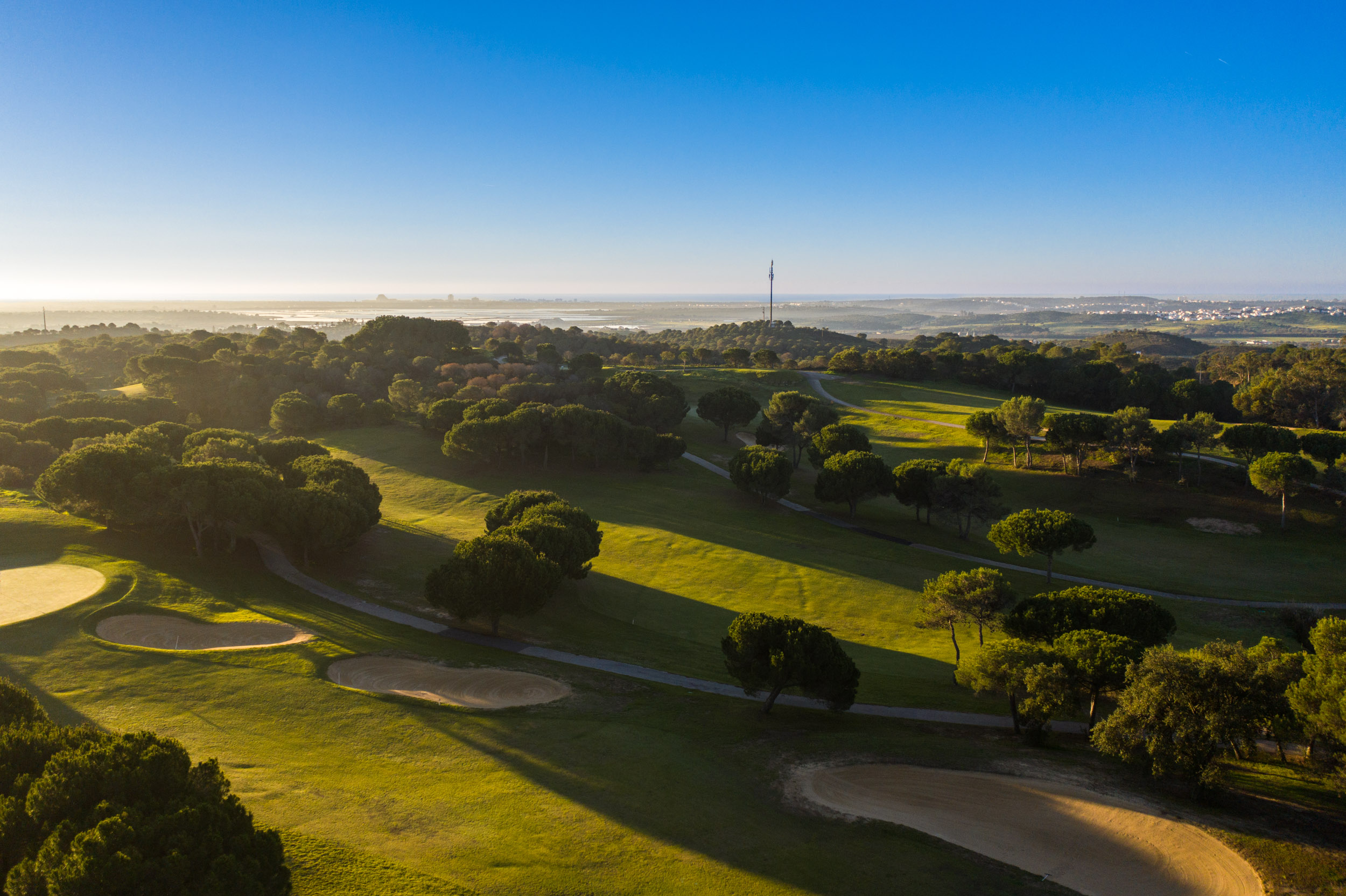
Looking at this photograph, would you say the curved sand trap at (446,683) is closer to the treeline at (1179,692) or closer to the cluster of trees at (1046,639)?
the cluster of trees at (1046,639)

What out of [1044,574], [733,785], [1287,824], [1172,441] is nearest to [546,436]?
[1044,574]

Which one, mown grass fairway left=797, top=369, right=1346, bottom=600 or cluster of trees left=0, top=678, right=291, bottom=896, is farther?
mown grass fairway left=797, top=369, right=1346, bottom=600

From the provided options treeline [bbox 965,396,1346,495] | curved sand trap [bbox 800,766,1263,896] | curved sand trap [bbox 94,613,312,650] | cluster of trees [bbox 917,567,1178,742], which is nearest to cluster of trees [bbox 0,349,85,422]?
curved sand trap [bbox 94,613,312,650]

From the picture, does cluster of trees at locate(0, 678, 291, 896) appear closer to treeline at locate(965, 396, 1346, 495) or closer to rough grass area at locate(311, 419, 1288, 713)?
rough grass area at locate(311, 419, 1288, 713)

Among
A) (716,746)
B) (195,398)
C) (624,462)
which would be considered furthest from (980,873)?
(195,398)

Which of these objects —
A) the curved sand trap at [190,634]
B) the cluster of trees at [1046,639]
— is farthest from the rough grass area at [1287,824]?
the curved sand trap at [190,634]

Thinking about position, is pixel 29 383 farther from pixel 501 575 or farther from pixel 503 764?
pixel 503 764

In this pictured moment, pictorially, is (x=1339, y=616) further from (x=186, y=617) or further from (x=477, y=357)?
(x=477, y=357)
